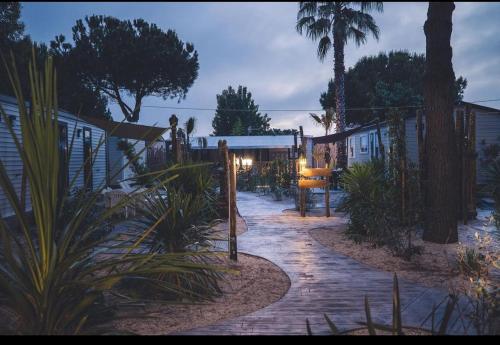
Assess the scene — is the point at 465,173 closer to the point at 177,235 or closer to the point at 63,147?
the point at 177,235

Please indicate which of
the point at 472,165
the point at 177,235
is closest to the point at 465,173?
the point at 472,165

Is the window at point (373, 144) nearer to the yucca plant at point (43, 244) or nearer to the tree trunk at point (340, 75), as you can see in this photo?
the tree trunk at point (340, 75)

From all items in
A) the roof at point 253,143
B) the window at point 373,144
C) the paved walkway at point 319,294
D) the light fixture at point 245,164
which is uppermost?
the roof at point 253,143

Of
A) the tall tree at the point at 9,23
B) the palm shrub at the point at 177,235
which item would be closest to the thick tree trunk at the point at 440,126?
the palm shrub at the point at 177,235

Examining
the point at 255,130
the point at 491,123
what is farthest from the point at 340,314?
the point at 255,130

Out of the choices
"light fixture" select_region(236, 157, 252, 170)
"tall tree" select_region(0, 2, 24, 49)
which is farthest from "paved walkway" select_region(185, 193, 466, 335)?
"tall tree" select_region(0, 2, 24, 49)

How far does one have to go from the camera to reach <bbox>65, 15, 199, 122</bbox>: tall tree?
3509 cm

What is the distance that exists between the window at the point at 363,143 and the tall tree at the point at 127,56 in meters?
19.0

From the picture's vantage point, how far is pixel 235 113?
53.1 m

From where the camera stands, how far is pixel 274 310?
4.29 metres

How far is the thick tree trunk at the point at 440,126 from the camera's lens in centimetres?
764

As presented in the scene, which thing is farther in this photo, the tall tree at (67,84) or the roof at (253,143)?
the roof at (253,143)

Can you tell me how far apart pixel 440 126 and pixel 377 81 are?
32796 millimetres
